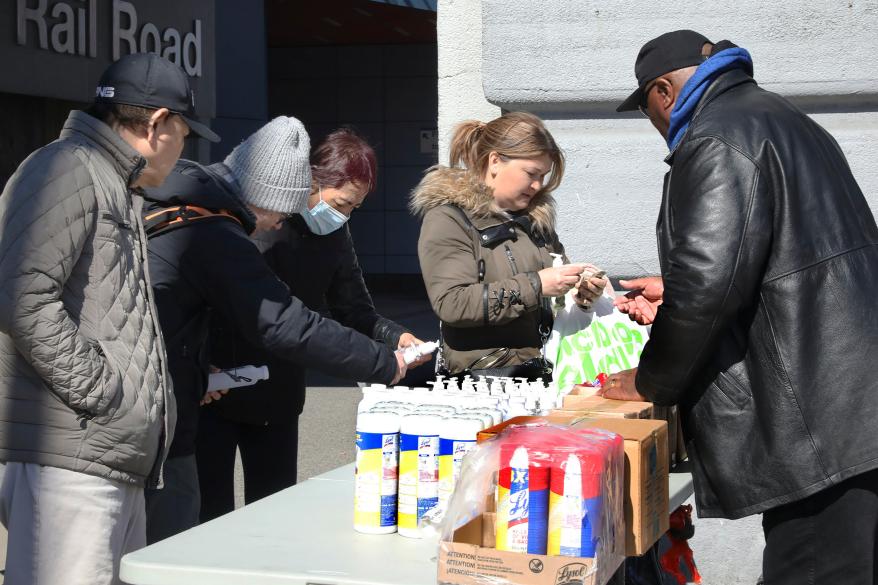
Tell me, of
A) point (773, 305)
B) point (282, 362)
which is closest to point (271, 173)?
point (282, 362)

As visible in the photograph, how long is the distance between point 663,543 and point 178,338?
6.79 ft

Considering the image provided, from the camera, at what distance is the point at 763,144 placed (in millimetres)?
2592

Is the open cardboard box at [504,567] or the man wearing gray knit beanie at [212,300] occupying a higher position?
the man wearing gray knit beanie at [212,300]

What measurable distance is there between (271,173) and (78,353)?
41.3 inches

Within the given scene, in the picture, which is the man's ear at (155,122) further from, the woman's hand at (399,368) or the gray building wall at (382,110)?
the gray building wall at (382,110)

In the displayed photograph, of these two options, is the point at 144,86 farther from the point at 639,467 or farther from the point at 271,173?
the point at 639,467

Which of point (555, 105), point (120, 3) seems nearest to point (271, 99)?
point (120, 3)

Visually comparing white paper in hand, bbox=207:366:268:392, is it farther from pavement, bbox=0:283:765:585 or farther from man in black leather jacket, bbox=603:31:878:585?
man in black leather jacket, bbox=603:31:878:585

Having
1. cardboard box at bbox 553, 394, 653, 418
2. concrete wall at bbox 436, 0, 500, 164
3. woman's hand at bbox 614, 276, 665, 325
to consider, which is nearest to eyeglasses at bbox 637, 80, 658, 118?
woman's hand at bbox 614, 276, 665, 325

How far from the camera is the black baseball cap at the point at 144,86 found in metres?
2.87

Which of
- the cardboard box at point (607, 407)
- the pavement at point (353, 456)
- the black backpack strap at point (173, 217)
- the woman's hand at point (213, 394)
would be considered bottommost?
the pavement at point (353, 456)

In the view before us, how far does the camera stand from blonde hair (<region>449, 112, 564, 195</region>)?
3773 millimetres

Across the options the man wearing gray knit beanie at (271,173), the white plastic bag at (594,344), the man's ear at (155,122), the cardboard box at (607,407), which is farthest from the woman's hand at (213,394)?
the cardboard box at (607,407)

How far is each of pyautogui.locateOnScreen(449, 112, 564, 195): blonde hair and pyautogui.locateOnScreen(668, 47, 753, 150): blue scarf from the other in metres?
0.98
